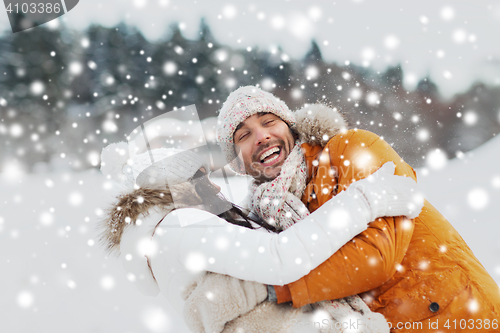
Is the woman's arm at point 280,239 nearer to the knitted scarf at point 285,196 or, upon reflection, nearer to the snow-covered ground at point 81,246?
the knitted scarf at point 285,196

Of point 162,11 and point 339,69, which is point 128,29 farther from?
point 339,69

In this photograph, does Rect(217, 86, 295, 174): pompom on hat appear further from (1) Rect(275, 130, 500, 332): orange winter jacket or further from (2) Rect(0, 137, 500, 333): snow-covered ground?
(2) Rect(0, 137, 500, 333): snow-covered ground

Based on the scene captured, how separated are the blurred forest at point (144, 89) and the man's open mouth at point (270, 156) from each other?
6.53 ft

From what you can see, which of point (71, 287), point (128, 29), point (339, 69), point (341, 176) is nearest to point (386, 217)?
point (341, 176)

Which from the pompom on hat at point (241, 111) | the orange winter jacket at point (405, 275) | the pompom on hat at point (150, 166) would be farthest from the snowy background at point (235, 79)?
the orange winter jacket at point (405, 275)

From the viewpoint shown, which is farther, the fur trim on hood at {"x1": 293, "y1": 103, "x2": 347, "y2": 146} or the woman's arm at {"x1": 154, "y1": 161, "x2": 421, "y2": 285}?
the fur trim on hood at {"x1": 293, "y1": 103, "x2": 347, "y2": 146}

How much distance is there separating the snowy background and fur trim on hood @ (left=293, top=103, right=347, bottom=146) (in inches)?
66.7

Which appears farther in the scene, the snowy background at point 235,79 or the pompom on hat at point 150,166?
the snowy background at point 235,79

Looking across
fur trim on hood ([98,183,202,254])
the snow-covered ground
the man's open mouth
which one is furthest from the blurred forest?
fur trim on hood ([98,183,202,254])

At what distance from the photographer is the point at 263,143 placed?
1.44m

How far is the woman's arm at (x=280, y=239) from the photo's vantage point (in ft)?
2.83

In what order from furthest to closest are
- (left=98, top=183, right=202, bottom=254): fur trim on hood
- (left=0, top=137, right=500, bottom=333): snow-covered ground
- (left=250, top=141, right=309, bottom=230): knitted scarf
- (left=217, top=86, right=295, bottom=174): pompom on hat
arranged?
(left=0, top=137, right=500, bottom=333): snow-covered ground → (left=217, top=86, right=295, bottom=174): pompom on hat → (left=250, top=141, right=309, bottom=230): knitted scarf → (left=98, top=183, right=202, bottom=254): fur trim on hood

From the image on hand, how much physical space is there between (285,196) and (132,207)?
68cm

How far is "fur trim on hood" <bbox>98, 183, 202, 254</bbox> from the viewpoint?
Result: 3.49 feet
